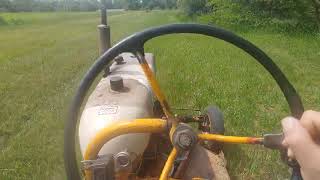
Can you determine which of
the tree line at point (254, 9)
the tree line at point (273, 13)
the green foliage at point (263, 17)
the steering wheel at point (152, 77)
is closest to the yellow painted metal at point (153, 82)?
the steering wheel at point (152, 77)

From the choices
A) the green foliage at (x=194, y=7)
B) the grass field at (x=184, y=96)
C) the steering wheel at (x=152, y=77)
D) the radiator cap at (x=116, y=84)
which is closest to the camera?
the steering wheel at (x=152, y=77)

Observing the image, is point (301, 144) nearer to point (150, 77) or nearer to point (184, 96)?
point (150, 77)

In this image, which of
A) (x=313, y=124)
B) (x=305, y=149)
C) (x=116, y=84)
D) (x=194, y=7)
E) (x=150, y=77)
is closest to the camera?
(x=305, y=149)

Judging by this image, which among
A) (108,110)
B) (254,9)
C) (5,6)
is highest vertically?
(108,110)

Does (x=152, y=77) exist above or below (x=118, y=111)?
above

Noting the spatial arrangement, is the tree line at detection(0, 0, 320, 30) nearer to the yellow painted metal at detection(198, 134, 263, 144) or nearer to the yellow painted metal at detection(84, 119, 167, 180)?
the yellow painted metal at detection(84, 119, 167, 180)

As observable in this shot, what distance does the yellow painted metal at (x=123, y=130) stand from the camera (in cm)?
170

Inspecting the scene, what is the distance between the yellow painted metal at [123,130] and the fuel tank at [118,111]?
17cm

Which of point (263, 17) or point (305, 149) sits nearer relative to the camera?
point (305, 149)

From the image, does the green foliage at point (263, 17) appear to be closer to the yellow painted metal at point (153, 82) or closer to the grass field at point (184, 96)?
the grass field at point (184, 96)

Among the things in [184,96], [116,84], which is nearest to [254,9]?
[184,96]

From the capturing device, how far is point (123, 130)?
5.67 ft

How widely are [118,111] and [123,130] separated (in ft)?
1.23

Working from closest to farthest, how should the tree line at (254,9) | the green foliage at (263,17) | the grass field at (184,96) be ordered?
the grass field at (184,96), the green foliage at (263,17), the tree line at (254,9)
